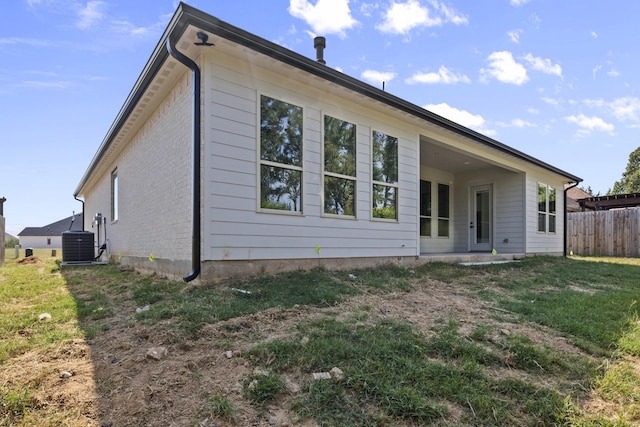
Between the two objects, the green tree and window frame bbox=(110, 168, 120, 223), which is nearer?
window frame bbox=(110, 168, 120, 223)

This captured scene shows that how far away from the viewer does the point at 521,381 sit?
92.3 inches

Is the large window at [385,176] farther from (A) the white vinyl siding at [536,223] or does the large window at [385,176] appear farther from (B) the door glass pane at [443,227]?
(A) the white vinyl siding at [536,223]

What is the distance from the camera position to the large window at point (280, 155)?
5.22m

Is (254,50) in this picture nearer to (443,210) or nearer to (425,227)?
(425,227)

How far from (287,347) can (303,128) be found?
3903mm

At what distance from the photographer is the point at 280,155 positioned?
17.7 feet

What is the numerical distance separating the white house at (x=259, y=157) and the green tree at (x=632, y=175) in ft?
88.5

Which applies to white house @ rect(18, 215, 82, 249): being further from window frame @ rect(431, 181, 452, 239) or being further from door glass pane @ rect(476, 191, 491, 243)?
door glass pane @ rect(476, 191, 491, 243)

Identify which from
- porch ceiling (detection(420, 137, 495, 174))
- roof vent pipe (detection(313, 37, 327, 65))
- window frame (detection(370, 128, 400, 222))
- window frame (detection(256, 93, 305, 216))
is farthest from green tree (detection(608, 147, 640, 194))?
window frame (detection(256, 93, 305, 216))

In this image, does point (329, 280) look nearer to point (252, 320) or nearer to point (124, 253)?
point (252, 320)

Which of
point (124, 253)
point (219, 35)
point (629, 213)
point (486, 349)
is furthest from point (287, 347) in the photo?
point (629, 213)

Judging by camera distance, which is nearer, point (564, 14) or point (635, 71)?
point (564, 14)

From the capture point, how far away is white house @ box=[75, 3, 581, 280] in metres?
4.64

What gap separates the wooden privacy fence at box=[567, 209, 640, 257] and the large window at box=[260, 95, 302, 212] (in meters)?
14.6
